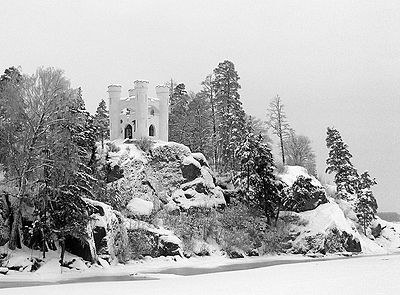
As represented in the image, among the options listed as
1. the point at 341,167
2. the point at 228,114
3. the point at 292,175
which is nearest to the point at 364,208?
the point at 341,167

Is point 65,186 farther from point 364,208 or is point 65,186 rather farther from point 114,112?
point 364,208

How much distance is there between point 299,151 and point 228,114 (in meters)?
17.9

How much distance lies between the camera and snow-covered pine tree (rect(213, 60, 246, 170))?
55594 mm

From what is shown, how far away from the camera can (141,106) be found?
5447cm

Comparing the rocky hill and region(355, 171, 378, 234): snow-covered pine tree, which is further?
region(355, 171, 378, 234): snow-covered pine tree

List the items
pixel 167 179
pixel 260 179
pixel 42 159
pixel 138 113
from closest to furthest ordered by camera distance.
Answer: pixel 42 159 < pixel 260 179 < pixel 167 179 < pixel 138 113

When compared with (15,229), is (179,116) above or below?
above

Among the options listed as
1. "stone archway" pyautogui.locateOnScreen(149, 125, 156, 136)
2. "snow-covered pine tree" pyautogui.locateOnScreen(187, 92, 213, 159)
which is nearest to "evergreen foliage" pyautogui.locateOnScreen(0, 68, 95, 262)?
"stone archway" pyautogui.locateOnScreen(149, 125, 156, 136)

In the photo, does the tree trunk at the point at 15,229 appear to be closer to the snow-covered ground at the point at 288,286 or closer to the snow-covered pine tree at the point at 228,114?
the snow-covered ground at the point at 288,286

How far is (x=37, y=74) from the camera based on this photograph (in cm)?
3086

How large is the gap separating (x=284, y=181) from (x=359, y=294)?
37983mm

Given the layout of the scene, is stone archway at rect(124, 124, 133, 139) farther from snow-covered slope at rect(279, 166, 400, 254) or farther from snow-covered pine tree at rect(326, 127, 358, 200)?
snow-covered pine tree at rect(326, 127, 358, 200)

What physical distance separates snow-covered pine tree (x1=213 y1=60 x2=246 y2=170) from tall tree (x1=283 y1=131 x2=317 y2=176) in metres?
10.6

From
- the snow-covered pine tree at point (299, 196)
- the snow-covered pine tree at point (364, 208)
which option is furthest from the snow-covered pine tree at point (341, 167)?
the snow-covered pine tree at point (299, 196)
